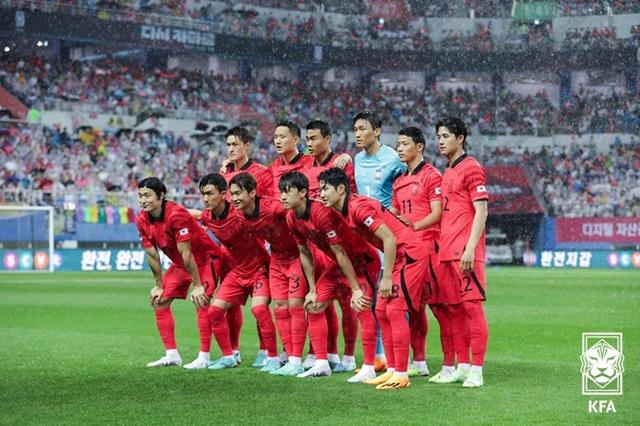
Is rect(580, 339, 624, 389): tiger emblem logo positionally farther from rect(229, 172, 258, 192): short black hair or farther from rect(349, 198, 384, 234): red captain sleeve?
rect(229, 172, 258, 192): short black hair

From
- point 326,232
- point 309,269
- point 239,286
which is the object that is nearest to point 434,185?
point 326,232

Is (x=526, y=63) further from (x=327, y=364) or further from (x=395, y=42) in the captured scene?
(x=327, y=364)

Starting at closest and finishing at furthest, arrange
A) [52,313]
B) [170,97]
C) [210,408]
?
[210,408] → [52,313] → [170,97]

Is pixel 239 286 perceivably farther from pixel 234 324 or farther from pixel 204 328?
pixel 234 324

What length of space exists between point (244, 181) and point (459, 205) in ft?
6.34

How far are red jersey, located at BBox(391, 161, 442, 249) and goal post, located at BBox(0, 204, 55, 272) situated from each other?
72.6ft

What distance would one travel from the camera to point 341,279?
846 centimetres

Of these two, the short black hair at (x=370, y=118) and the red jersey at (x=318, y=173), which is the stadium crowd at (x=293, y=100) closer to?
the red jersey at (x=318, y=173)

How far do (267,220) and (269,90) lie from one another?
37.3 metres

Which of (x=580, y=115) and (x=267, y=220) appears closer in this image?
(x=267, y=220)

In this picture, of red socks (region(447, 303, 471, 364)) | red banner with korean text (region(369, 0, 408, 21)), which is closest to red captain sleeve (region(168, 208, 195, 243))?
red socks (region(447, 303, 471, 364))

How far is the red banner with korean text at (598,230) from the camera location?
37.4 m

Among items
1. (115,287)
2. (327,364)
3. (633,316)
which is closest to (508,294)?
(633,316)

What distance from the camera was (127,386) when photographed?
7.86 meters
